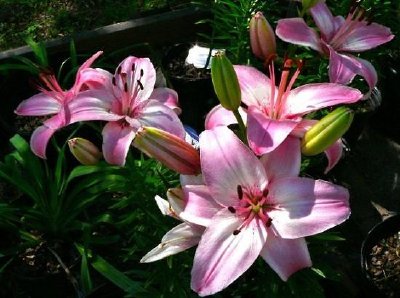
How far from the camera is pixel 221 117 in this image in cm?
95

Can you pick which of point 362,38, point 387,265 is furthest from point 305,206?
point 387,265

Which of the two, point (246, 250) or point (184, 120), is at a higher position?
point (246, 250)

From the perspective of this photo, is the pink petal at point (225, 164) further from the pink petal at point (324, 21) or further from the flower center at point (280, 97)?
the pink petal at point (324, 21)

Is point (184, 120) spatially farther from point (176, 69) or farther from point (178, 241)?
point (178, 241)

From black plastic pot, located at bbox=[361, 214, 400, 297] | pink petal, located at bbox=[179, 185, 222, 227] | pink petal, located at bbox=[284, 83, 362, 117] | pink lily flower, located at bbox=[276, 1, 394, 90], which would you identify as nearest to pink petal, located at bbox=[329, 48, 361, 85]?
pink lily flower, located at bbox=[276, 1, 394, 90]

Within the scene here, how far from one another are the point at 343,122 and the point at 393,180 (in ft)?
4.48

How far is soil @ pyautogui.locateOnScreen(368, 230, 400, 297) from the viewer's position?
1.63 meters

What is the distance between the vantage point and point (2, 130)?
2.07 metres

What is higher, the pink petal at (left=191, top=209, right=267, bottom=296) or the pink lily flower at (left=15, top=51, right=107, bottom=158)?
the pink lily flower at (left=15, top=51, right=107, bottom=158)

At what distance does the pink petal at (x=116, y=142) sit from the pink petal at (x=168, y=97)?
113 mm

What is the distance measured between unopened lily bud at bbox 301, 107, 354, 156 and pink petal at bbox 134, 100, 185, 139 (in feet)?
0.85

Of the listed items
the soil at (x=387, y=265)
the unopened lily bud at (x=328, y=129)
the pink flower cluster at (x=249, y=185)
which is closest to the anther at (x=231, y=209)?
the pink flower cluster at (x=249, y=185)

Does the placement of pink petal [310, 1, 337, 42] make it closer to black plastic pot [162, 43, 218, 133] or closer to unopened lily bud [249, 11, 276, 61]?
unopened lily bud [249, 11, 276, 61]

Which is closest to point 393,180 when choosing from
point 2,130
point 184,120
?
point 184,120
